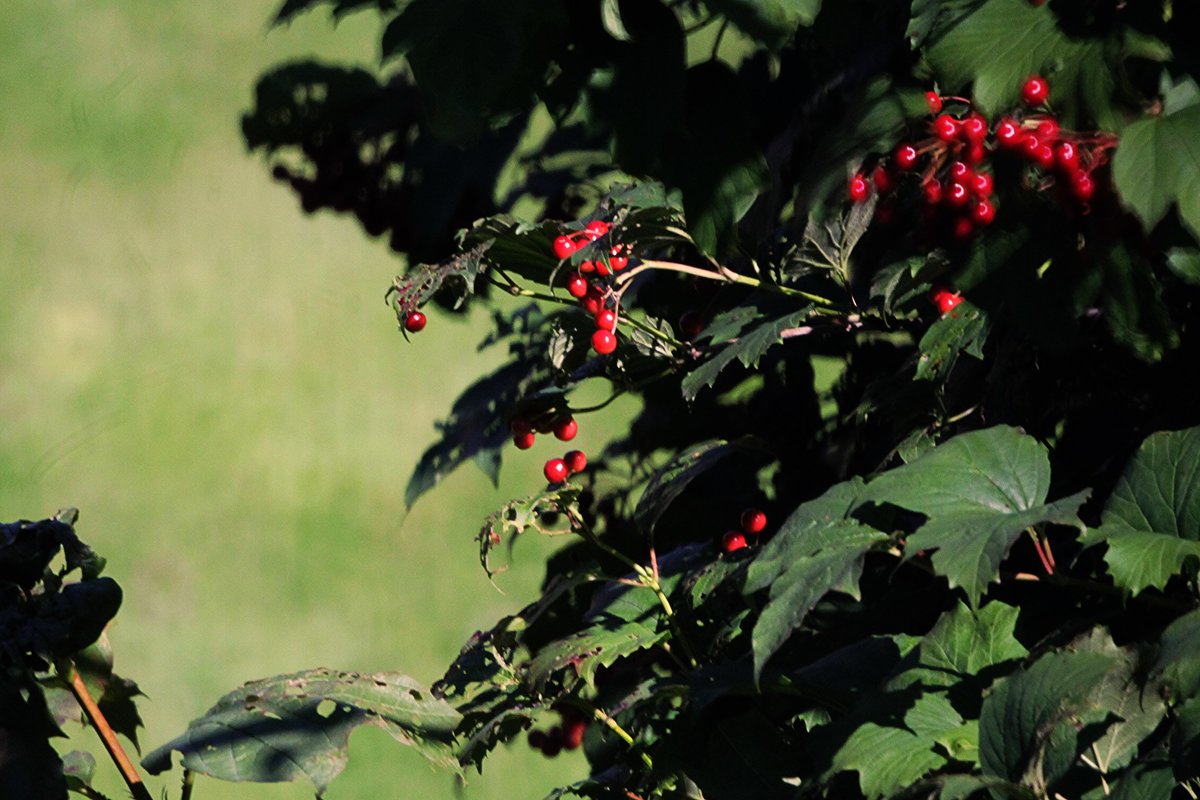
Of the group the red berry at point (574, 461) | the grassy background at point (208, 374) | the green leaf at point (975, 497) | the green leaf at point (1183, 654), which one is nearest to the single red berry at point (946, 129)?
the green leaf at point (975, 497)

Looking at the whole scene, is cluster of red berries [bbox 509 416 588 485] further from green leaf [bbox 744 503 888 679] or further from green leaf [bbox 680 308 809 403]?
green leaf [bbox 744 503 888 679]

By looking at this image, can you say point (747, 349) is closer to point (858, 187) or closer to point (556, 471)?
point (858, 187)

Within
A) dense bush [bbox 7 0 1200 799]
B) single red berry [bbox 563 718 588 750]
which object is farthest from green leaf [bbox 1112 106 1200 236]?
single red berry [bbox 563 718 588 750]

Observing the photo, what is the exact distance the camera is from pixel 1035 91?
123 cm

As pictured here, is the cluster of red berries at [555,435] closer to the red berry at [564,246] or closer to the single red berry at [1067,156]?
the red berry at [564,246]

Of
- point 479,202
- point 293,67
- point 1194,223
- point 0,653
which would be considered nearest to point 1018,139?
point 1194,223

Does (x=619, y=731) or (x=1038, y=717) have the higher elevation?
(x=619, y=731)

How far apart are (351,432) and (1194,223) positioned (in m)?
3.85

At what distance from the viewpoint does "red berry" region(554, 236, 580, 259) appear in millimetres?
1508

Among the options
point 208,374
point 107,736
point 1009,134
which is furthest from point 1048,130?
point 208,374

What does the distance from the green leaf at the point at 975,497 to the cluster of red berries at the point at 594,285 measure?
41 centimetres

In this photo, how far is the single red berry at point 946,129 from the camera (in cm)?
128

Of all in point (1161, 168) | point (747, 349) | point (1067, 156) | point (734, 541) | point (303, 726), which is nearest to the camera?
point (1161, 168)

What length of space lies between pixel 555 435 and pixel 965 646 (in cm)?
61
